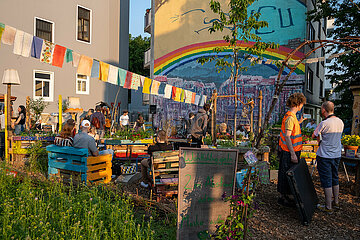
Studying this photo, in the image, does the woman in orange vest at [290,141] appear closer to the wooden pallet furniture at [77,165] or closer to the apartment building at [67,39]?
the wooden pallet furniture at [77,165]

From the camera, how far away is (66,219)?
3.26m

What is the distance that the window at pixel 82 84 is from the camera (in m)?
18.7

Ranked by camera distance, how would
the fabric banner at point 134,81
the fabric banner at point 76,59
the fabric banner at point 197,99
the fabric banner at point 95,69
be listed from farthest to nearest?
the fabric banner at point 197,99 → the fabric banner at point 134,81 → the fabric banner at point 95,69 → the fabric banner at point 76,59

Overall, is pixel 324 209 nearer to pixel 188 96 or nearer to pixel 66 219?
pixel 66 219

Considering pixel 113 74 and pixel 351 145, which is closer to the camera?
pixel 351 145

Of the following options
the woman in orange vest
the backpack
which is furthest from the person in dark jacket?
the backpack

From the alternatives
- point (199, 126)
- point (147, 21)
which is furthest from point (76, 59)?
point (147, 21)

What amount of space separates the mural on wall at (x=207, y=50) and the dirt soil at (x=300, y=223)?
10361 mm

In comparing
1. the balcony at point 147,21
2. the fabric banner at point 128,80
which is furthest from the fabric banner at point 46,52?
the balcony at point 147,21

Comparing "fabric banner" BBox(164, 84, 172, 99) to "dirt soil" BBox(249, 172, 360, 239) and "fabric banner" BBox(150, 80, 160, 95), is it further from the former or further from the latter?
"dirt soil" BBox(249, 172, 360, 239)

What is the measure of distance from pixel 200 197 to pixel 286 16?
14847mm

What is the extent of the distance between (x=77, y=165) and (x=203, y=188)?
330cm

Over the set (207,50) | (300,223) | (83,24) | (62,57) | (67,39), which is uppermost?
(83,24)

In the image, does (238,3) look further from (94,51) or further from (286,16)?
(94,51)
